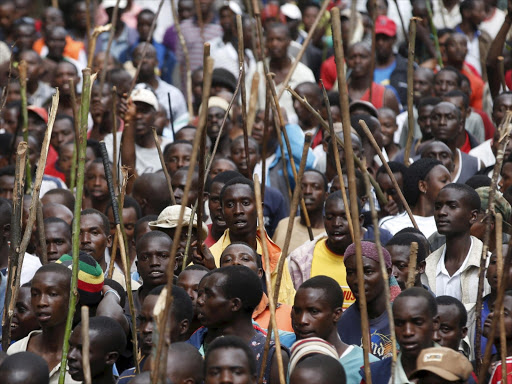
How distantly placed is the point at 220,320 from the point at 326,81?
6465 mm

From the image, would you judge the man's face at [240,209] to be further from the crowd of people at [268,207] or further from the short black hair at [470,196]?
the short black hair at [470,196]

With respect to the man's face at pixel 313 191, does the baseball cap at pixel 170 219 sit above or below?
above

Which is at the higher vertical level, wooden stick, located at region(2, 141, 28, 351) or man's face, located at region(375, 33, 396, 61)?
wooden stick, located at region(2, 141, 28, 351)

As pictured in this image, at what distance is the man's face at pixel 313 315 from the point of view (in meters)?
5.32

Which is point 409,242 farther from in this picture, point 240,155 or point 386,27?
point 386,27

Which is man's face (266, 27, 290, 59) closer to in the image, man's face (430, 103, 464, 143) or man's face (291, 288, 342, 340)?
man's face (430, 103, 464, 143)

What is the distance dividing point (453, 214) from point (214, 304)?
75.6 inches

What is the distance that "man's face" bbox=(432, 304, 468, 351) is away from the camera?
524cm

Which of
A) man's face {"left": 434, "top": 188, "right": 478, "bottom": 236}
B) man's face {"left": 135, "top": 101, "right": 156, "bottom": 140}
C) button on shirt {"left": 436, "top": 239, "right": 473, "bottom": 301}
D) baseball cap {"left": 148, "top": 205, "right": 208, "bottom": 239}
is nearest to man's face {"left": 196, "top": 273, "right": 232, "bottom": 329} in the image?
baseball cap {"left": 148, "top": 205, "right": 208, "bottom": 239}

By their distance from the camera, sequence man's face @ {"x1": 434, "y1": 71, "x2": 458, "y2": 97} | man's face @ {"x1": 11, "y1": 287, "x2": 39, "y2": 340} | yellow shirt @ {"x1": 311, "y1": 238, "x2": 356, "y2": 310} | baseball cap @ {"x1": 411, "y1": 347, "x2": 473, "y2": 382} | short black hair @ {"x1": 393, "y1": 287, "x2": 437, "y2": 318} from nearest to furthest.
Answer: baseball cap @ {"x1": 411, "y1": 347, "x2": 473, "y2": 382}, short black hair @ {"x1": 393, "y1": 287, "x2": 437, "y2": 318}, man's face @ {"x1": 11, "y1": 287, "x2": 39, "y2": 340}, yellow shirt @ {"x1": 311, "y1": 238, "x2": 356, "y2": 310}, man's face @ {"x1": 434, "y1": 71, "x2": 458, "y2": 97}

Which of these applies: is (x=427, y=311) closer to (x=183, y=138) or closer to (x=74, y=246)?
(x=74, y=246)

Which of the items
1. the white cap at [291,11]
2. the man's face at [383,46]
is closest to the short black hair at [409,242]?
the man's face at [383,46]

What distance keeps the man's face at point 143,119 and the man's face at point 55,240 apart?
7.98 ft

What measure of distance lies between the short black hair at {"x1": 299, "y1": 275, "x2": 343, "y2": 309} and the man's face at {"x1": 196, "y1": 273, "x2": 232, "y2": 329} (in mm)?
399
